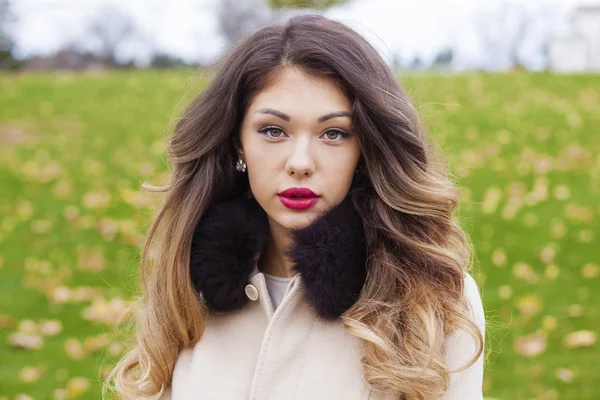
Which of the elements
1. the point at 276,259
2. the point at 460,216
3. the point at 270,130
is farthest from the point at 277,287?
the point at 460,216

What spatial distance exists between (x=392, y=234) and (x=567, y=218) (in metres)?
4.75

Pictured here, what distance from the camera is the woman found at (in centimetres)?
209

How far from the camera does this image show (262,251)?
234 centimetres

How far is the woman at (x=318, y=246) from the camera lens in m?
2.09

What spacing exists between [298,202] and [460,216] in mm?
2814

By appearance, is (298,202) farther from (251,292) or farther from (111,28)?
(111,28)

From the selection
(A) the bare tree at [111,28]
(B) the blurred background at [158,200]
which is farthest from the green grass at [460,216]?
(A) the bare tree at [111,28]

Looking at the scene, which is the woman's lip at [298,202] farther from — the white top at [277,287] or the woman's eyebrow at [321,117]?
the white top at [277,287]

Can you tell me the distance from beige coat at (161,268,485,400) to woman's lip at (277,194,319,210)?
20cm

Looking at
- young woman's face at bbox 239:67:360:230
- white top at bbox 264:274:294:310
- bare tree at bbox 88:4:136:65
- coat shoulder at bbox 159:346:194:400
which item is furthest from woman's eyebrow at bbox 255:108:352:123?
bare tree at bbox 88:4:136:65

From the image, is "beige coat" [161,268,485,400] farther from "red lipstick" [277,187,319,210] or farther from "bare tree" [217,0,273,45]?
"bare tree" [217,0,273,45]

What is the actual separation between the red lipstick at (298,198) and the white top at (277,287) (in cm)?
30

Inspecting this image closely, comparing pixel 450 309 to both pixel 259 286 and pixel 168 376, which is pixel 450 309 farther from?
pixel 168 376

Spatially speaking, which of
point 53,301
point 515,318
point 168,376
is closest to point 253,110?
point 168,376
